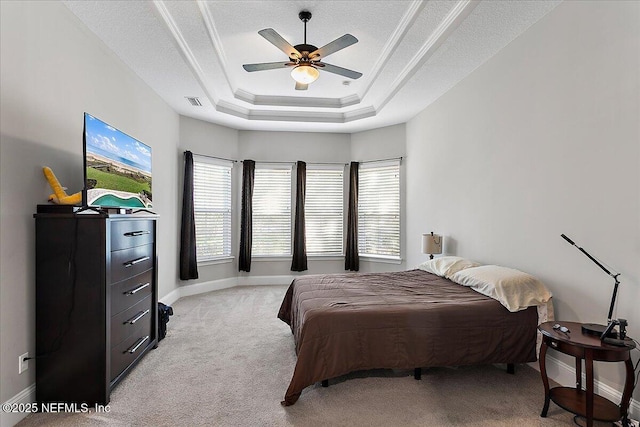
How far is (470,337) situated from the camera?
272cm

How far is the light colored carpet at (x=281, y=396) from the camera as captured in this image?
231 centimetres

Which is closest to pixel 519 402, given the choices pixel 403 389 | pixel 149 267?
pixel 403 389

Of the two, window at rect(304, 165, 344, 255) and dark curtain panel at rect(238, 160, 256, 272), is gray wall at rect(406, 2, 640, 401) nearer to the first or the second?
window at rect(304, 165, 344, 255)

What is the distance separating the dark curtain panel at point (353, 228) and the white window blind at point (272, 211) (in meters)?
1.15

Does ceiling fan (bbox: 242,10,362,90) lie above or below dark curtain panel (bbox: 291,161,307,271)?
above

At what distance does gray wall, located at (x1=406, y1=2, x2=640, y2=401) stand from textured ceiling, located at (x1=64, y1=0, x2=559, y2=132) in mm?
342

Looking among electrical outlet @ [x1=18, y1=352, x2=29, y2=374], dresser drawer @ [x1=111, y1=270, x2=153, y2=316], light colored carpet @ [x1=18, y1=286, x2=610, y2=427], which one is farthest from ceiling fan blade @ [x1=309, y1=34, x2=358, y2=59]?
electrical outlet @ [x1=18, y1=352, x2=29, y2=374]

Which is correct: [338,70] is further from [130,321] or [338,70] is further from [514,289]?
[130,321]

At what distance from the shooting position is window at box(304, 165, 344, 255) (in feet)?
22.0

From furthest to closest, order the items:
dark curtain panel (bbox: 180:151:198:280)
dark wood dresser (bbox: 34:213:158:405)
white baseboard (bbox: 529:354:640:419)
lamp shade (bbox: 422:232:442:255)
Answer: dark curtain panel (bbox: 180:151:198:280)
lamp shade (bbox: 422:232:442:255)
dark wood dresser (bbox: 34:213:158:405)
white baseboard (bbox: 529:354:640:419)

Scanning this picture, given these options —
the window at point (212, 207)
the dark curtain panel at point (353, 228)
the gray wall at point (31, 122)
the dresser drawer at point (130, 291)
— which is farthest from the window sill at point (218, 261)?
the gray wall at point (31, 122)

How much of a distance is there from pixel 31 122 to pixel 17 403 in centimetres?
190

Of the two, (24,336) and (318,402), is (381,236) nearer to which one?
(318,402)

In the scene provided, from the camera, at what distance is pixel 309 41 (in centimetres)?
375
